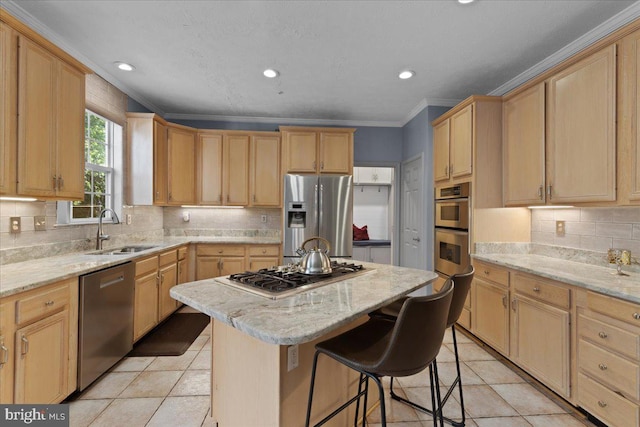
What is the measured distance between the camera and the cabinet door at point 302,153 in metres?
4.13

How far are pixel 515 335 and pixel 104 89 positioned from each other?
14.7 ft

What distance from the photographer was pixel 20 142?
184 cm

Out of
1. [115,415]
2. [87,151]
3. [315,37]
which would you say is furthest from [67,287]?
[315,37]


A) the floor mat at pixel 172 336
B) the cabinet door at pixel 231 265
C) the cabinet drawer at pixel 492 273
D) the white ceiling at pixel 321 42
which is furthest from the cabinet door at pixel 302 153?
the cabinet drawer at pixel 492 273

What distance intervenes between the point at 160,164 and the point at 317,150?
6.59 ft

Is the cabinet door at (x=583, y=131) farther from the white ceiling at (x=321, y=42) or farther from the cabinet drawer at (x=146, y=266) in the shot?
the cabinet drawer at (x=146, y=266)

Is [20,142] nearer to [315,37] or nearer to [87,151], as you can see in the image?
[87,151]

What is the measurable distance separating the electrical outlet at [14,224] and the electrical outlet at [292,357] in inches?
87.2

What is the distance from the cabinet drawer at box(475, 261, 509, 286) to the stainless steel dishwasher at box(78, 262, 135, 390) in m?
3.12

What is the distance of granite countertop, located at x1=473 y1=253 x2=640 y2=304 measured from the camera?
1.67 meters

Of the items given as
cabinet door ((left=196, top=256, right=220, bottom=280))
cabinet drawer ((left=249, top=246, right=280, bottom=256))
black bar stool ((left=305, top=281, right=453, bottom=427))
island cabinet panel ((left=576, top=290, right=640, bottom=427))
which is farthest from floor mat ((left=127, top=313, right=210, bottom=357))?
island cabinet panel ((left=576, top=290, right=640, bottom=427))

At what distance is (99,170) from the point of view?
3.21 meters

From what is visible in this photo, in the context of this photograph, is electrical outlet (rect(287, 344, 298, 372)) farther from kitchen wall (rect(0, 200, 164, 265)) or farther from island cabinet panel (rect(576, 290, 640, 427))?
kitchen wall (rect(0, 200, 164, 265))

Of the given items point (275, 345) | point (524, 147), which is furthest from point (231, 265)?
point (524, 147)
